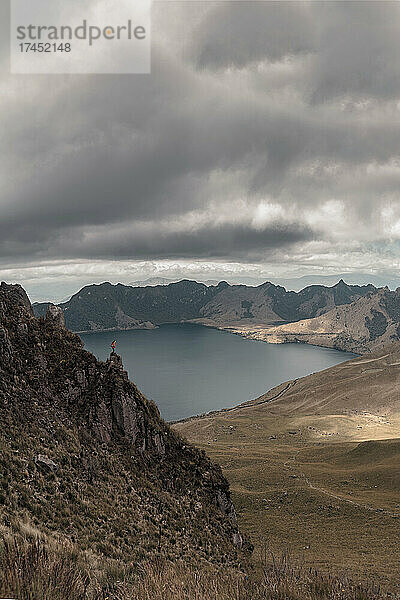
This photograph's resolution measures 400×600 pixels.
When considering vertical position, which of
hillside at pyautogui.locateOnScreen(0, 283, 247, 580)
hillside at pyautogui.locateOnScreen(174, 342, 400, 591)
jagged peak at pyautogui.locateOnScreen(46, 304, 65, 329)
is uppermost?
jagged peak at pyautogui.locateOnScreen(46, 304, 65, 329)

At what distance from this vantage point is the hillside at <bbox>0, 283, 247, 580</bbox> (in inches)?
966

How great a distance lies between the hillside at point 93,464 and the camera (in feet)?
80.5

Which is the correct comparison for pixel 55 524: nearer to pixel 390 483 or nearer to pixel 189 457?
pixel 189 457

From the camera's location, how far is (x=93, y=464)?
105ft

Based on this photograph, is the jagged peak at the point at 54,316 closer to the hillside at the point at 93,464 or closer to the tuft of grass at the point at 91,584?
the hillside at the point at 93,464

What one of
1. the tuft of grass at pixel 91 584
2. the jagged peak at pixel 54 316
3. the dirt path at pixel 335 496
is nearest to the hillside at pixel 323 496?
the dirt path at pixel 335 496

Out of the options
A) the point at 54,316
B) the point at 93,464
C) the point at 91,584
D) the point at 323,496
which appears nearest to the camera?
the point at 91,584

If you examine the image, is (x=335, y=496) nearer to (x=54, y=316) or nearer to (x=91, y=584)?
(x=54, y=316)

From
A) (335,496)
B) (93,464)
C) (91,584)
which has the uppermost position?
(91,584)

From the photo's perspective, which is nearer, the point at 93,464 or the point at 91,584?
the point at 91,584

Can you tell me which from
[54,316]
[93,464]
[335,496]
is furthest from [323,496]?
[54,316]

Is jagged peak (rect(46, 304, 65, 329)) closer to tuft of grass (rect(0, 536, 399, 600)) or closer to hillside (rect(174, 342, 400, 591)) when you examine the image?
tuft of grass (rect(0, 536, 399, 600))

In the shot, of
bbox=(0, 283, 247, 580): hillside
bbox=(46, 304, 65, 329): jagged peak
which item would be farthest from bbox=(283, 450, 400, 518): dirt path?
bbox=(46, 304, 65, 329): jagged peak

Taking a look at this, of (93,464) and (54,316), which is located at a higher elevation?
(54,316)
